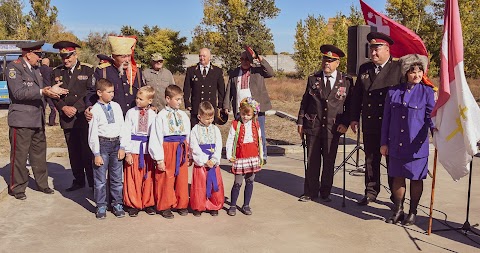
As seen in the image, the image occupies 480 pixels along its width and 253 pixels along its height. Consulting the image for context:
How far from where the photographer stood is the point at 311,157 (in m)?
6.28

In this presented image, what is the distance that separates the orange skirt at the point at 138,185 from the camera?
566 centimetres

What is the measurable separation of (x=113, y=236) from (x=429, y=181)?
484 cm

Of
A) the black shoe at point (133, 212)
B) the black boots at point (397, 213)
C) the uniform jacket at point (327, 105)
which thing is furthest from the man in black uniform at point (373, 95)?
the black shoe at point (133, 212)

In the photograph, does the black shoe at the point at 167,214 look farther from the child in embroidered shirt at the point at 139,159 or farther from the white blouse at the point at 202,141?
the white blouse at the point at 202,141

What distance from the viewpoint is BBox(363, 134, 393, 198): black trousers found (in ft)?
19.7

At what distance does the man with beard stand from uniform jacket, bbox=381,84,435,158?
3.13 metres

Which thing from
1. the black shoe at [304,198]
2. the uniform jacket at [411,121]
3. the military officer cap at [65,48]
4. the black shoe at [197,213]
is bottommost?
the black shoe at [197,213]

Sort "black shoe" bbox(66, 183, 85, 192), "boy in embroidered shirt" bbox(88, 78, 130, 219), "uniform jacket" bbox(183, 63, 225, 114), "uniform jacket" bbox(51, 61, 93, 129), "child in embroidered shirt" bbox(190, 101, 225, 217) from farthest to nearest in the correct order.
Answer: "uniform jacket" bbox(183, 63, 225, 114)
"black shoe" bbox(66, 183, 85, 192)
"uniform jacket" bbox(51, 61, 93, 129)
"child in embroidered shirt" bbox(190, 101, 225, 217)
"boy in embroidered shirt" bbox(88, 78, 130, 219)

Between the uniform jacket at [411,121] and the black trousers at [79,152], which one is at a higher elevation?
the uniform jacket at [411,121]

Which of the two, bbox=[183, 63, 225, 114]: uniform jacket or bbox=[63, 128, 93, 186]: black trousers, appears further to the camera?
bbox=[183, 63, 225, 114]: uniform jacket

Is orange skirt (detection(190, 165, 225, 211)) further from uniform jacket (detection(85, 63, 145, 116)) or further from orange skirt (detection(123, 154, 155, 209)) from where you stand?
uniform jacket (detection(85, 63, 145, 116))

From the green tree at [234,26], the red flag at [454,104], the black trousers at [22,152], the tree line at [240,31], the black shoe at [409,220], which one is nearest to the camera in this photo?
the red flag at [454,104]

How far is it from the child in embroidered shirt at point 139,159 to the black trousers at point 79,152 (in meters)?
1.15

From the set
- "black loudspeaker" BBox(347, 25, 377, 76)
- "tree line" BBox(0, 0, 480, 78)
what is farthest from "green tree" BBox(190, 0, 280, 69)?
"black loudspeaker" BBox(347, 25, 377, 76)
